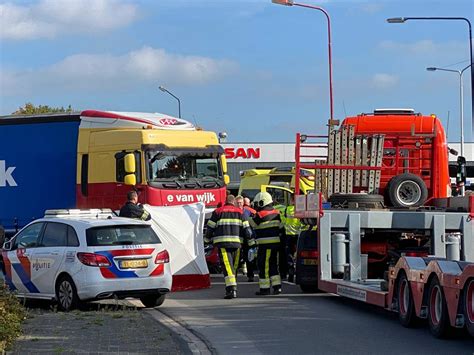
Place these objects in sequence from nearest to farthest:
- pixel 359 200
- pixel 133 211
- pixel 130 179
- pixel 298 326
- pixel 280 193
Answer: pixel 298 326 < pixel 359 200 < pixel 133 211 < pixel 130 179 < pixel 280 193

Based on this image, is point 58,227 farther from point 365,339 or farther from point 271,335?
point 365,339

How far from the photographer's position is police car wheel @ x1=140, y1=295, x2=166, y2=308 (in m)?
16.0

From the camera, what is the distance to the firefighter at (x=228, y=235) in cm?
1689

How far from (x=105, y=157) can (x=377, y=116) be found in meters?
6.81

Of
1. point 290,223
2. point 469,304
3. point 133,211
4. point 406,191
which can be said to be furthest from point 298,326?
point 290,223

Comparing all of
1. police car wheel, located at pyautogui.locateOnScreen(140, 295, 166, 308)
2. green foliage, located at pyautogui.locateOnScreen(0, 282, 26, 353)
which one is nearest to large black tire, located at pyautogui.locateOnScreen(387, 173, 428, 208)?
police car wheel, located at pyautogui.locateOnScreen(140, 295, 166, 308)

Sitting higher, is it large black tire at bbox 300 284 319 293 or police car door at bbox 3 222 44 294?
police car door at bbox 3 222 44 294

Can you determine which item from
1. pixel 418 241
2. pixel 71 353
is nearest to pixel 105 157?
pixel 418 241

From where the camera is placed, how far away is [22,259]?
53.1ft

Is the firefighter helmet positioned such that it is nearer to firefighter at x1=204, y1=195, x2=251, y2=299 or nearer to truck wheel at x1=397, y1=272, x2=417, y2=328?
firefighter at x1=204, y1=195, x2=251, y2=299

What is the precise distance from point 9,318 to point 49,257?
4.48m

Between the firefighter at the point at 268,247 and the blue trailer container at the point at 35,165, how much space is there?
7.39 meters

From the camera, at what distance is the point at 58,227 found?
1574cm

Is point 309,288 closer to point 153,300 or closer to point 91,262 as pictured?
point 153,300
